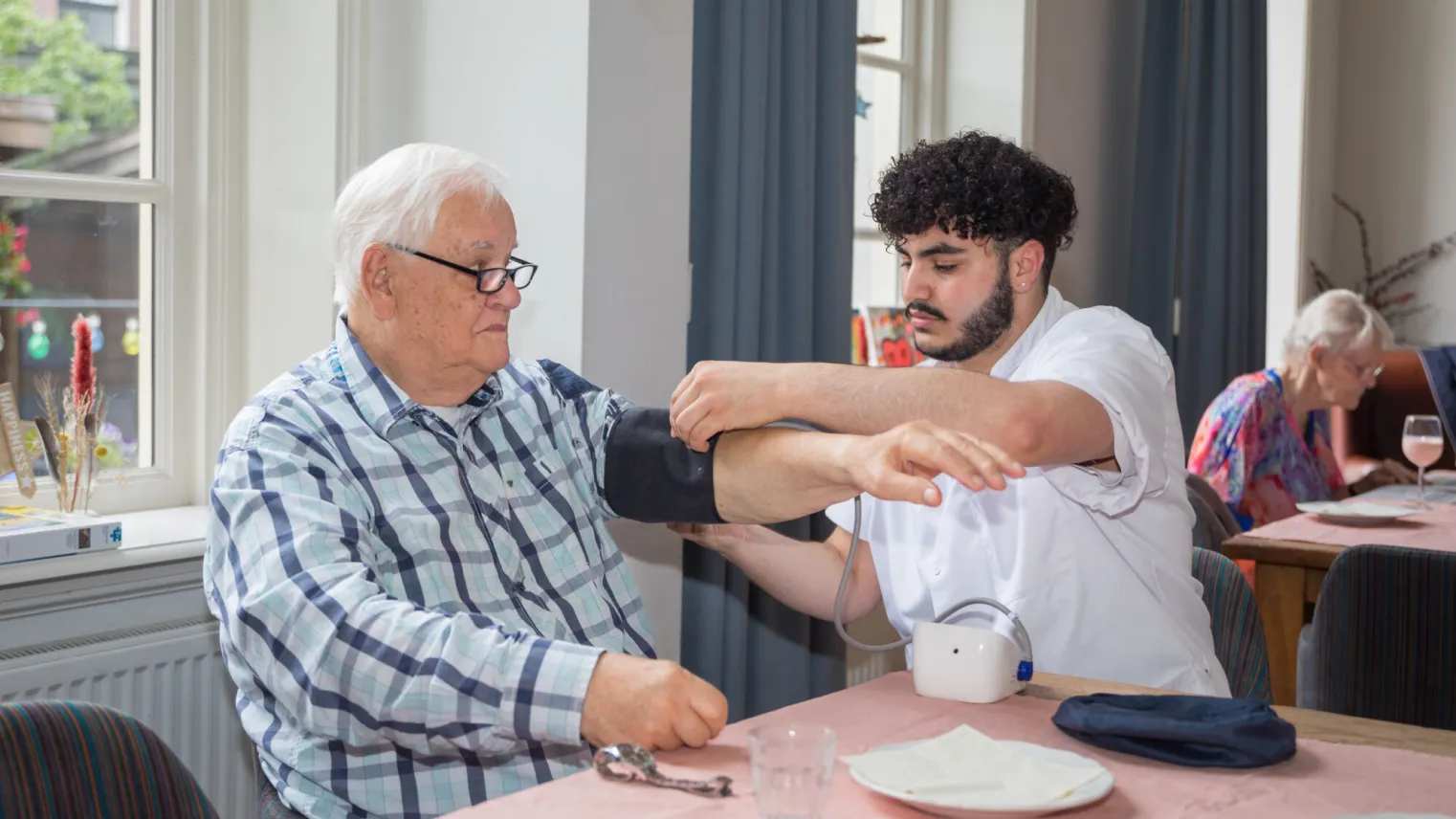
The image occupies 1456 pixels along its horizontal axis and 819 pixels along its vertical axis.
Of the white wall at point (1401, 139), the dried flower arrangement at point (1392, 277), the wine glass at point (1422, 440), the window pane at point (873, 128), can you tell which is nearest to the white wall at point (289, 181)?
the window pane at point (873, 128)

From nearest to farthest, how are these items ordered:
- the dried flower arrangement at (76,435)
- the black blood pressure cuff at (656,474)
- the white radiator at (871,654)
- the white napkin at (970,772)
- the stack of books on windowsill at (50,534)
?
the white napkin at (970,772), the black blood pressure cuff at (656,474), the stack of books on windowsill at (50,534), the dried flower arrangement at (76,435), the white radiator at (871,654)

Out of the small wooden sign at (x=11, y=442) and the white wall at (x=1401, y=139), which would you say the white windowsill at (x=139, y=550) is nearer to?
the small wooden sign at (x=11, y=442)

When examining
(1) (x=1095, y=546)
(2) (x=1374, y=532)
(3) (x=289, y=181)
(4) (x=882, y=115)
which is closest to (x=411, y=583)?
(1) (x=1095, y=546)

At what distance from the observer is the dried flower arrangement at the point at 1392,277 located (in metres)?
6.01

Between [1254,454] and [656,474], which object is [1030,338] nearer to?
[656,474]

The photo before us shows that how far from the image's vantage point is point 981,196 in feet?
6.95

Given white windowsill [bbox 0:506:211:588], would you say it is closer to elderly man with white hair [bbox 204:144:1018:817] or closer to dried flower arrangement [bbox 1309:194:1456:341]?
elderly man with white hair [bbox 204:144:1018:817]

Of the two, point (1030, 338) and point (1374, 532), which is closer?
point (1030, 338)

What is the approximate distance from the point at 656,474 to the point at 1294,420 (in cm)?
287

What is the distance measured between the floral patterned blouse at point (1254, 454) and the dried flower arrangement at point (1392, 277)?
2.59 m

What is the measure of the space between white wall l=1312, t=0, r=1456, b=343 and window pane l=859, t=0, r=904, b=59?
329 centimetres

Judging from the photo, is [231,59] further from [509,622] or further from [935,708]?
[935,708]

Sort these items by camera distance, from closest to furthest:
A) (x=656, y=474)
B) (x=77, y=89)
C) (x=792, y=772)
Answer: (x=792, y=772) < (x=656, y=474) < (x=77, y=89)

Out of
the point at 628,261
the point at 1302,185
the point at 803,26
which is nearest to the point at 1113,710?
the point at 628,261
